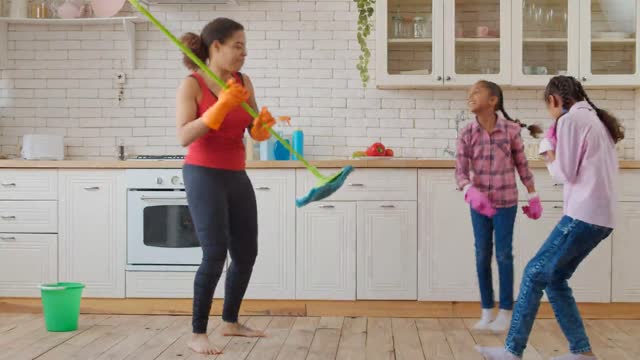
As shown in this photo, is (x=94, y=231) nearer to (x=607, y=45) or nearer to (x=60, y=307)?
(x=60, y=307)

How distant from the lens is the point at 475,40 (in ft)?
15.8

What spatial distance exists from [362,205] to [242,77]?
1226mm

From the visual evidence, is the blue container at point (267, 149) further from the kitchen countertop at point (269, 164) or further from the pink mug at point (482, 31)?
the pink mug at point (482, 31)

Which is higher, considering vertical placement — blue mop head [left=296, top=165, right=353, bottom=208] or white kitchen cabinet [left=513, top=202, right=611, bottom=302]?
blue mop head [left=296, top=165, right=353, bottom=208]

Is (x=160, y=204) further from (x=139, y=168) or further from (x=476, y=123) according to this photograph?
(x=476, y=123)

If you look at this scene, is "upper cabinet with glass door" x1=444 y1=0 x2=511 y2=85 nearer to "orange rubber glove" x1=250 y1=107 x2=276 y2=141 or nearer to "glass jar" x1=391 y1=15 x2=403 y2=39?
"glass jar" x1=391 y1=15 x2=403 y2=39

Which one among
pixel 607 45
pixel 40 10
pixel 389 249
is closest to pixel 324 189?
pixel 389 249

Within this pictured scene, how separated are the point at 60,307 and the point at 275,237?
3.79 feet

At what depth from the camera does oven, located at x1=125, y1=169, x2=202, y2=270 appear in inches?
177

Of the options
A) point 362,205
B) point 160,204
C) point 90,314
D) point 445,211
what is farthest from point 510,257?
point 90,314

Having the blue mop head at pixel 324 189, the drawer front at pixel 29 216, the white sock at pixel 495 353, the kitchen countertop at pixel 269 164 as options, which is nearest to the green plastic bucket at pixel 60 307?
the drawer front at pixel 29 216

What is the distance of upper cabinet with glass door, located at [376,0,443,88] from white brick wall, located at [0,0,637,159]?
0.90 ft

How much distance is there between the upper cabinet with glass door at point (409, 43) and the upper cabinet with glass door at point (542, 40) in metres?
0.45

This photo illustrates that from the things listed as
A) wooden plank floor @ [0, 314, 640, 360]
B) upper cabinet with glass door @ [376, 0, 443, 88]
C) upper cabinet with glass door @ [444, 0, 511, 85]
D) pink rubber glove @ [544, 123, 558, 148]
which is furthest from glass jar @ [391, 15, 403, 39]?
pink rubber glove @ [544, 123, 558, 148]
